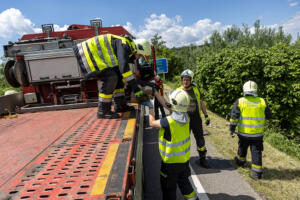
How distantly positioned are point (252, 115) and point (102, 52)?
2.77m

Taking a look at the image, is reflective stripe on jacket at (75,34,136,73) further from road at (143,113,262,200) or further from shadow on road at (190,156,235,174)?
shadow on road at (190,156,235,174)

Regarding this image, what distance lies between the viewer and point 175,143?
2.23 meters

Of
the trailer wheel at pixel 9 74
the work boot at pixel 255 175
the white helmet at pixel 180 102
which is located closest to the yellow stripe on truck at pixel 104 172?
the white helmet at pixel 180 102

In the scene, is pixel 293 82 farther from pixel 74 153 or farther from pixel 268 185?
pixel 74 153

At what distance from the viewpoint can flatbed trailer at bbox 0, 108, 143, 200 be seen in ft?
4.72

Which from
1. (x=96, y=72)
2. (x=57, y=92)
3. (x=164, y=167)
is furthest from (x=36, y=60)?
(x=164, y=167)

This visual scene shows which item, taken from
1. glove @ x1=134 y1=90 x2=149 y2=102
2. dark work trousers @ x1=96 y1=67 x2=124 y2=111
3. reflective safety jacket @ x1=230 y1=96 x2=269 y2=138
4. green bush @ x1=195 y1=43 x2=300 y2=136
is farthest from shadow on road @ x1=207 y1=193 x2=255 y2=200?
green bush @ x1=195 y1=43 x2=300 y2=136

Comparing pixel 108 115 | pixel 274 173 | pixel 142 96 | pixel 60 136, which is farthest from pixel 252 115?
pixel 60 136

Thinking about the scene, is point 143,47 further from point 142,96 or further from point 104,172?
point 104,172

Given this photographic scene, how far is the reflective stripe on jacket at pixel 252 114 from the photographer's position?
323 cm

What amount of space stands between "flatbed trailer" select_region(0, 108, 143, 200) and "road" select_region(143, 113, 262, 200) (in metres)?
1.27

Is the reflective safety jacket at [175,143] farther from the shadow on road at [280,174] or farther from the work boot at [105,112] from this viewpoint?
the shadow on road at [280,174]

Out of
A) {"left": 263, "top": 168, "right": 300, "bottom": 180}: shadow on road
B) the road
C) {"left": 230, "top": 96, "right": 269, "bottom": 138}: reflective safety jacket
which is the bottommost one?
{"left": 263, "top": 168, "right": 300, "bottom": 180}: shadow on road

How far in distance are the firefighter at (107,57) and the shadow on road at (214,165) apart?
1943 millimetres
